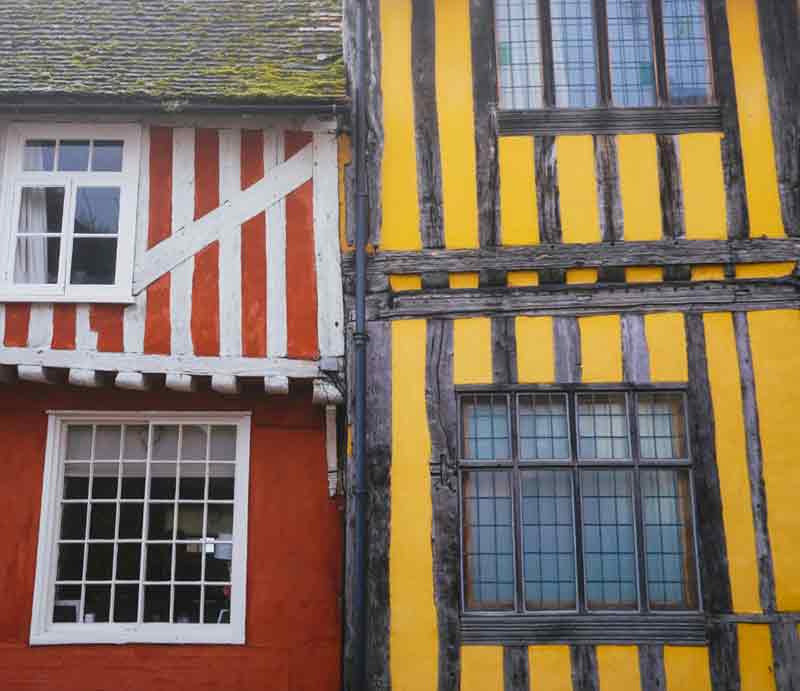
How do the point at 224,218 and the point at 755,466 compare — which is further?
the point at 224,218

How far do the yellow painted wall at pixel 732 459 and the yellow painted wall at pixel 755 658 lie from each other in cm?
16

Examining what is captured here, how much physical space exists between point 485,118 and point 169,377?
3.43 m

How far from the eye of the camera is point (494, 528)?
6.82 metres

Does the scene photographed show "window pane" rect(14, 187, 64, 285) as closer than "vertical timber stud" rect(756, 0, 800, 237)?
No

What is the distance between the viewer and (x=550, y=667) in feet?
21.3

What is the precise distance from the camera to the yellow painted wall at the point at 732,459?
6.55m

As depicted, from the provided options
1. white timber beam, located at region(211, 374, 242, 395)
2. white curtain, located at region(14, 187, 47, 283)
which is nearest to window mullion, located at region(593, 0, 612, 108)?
white timber beam, located at region(211, 374, 242, 395)

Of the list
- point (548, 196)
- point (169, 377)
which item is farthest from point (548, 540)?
point (169, 377)

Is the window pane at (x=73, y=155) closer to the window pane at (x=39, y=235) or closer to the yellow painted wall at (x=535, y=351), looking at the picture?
the window pane at (x=39, y=235)

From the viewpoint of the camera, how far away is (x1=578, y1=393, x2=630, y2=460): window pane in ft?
22.6

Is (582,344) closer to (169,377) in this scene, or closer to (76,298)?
(169,377)

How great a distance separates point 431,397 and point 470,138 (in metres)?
2.25

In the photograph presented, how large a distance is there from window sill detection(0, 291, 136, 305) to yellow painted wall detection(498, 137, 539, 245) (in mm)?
3189

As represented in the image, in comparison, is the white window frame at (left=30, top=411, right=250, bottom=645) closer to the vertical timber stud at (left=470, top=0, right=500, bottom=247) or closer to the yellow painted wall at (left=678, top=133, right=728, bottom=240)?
the vertical timber stud at (left=470, top=0, right=500, bottom=247)
